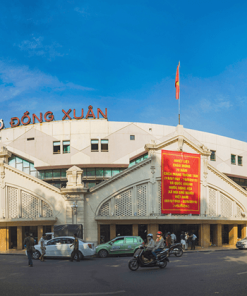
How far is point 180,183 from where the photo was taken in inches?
1281

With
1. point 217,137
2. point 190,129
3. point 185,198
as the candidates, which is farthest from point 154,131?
point 185,198

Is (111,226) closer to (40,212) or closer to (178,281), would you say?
(40,212)

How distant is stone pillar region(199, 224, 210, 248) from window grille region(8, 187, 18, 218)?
18.1 m

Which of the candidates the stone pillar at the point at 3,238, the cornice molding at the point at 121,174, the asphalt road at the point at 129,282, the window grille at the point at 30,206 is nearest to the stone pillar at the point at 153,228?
the cornice molding at the point at 121,174

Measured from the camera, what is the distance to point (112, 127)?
42562 mm

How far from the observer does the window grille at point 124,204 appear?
3072 cm

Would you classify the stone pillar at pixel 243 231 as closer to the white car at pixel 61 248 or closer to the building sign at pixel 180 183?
the building sign at pixel 180 183

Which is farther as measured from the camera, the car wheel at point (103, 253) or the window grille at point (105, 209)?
the window grille at point (105, 209)

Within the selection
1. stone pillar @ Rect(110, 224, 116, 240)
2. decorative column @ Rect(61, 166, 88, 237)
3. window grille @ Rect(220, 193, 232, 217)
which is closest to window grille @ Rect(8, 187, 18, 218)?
decorative column @ Rect(61, 166, 88, 237)

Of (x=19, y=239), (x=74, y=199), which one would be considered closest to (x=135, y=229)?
(x=74, y=199)

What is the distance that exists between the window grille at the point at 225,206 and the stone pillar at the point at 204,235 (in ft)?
8.71

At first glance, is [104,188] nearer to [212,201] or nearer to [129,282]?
[212,201]

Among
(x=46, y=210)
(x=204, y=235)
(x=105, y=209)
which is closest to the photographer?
(x=46, y=210)

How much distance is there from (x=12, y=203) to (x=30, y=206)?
1804 millimetres
